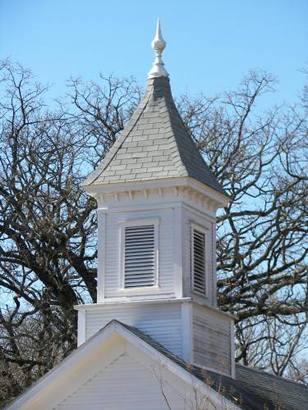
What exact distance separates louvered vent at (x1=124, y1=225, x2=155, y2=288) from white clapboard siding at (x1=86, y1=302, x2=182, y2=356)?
611 millimetres

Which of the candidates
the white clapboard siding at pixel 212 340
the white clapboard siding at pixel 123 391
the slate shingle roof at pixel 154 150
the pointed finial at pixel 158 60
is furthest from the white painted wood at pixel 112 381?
the pointed finial at pixel 158 60

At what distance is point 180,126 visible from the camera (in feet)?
87.5

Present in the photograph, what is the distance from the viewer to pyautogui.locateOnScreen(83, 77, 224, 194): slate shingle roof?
82.7ft

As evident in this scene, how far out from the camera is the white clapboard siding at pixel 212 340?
24.3 m

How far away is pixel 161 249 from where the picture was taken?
2495 cm

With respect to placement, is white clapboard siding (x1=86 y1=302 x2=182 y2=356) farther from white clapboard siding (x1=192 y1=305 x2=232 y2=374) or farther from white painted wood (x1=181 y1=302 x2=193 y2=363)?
white clapboard siding (x1=192 y1=305 x2=232 y2=374)

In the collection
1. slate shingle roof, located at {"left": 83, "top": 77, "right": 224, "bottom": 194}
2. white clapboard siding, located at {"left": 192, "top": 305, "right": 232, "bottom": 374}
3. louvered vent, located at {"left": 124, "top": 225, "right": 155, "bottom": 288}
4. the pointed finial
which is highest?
the pointed finial

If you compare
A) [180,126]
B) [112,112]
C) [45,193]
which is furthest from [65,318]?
[180,126]

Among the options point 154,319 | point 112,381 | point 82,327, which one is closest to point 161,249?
point 154,319

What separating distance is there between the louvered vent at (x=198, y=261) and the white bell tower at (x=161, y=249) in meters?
0.02

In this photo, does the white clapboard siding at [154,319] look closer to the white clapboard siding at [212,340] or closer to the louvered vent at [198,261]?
the white clapboard siding at [212,340]

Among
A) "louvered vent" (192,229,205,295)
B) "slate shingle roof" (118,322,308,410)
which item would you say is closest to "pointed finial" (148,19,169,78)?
"louvered vent" (192,229,205,295)

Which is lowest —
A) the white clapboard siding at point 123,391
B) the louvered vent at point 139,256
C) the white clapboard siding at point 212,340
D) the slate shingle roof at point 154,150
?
the white clapboard siding at point 123,391

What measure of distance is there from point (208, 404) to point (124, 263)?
440cm
